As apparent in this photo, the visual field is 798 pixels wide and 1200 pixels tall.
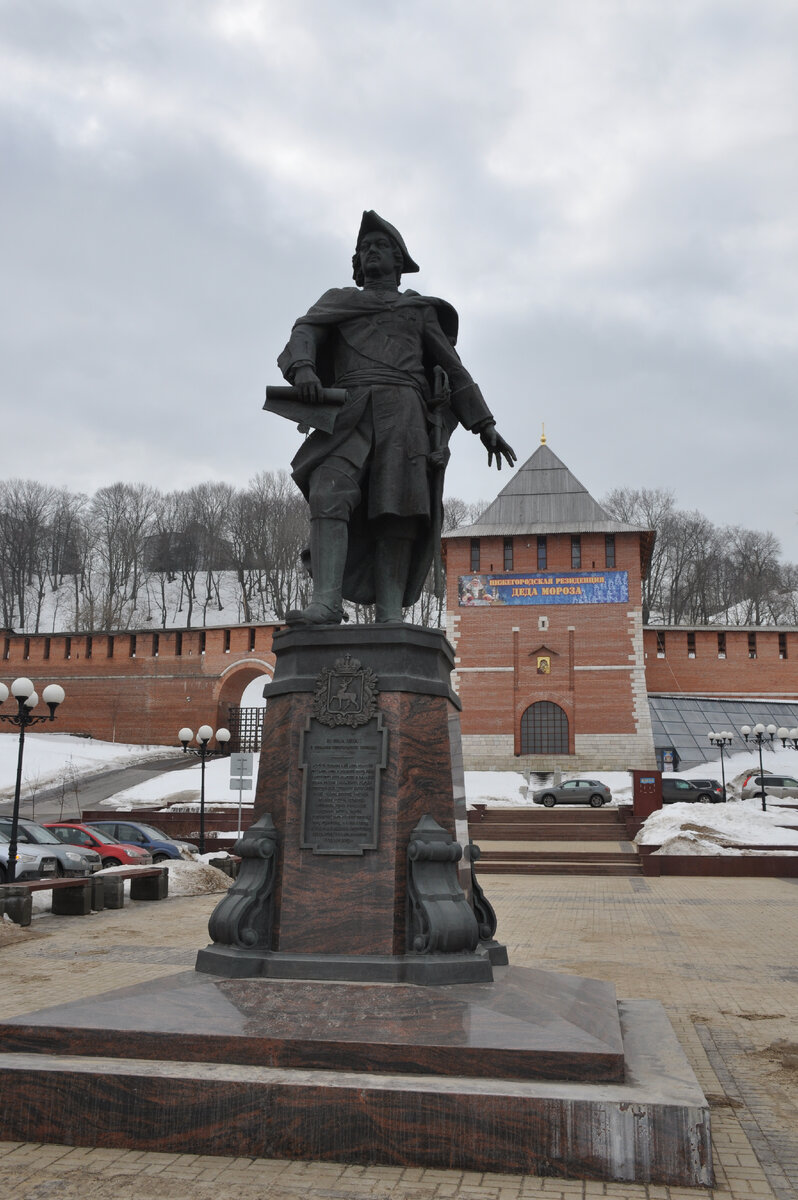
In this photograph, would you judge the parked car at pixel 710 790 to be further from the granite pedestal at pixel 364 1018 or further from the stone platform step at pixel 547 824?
the granite pedestal at pixel 364 1018

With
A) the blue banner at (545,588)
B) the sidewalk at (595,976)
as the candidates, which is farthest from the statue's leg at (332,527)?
the blue banner at (545,588)

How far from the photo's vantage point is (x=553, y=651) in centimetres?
3844

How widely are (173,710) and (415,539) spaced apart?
128 ft

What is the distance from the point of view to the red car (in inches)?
684

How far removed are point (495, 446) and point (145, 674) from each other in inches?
1579

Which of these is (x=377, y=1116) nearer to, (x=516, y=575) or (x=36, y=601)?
(x=516, y=575)

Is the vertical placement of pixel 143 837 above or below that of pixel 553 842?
above

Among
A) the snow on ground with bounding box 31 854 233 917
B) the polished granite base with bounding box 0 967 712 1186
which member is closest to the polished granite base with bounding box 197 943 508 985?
the polished granite base with bounding box 0 967 712 1186

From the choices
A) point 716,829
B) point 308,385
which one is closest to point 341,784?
point 308,385

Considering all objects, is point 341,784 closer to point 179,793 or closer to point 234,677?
point 179,793

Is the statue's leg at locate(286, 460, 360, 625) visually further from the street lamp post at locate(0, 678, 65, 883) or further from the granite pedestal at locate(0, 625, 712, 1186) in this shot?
the street lamp post at locate(0, 678, 65, 883)

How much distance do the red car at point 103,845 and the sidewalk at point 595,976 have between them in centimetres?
438

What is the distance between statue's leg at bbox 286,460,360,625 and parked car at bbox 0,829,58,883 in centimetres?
1050

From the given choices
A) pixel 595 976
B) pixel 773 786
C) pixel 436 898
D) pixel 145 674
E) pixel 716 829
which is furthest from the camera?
pixel 145 674
